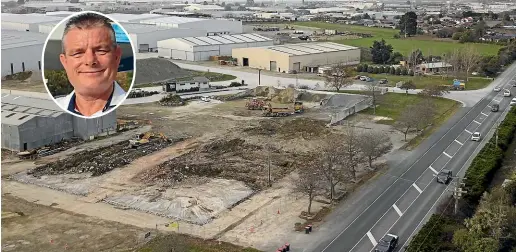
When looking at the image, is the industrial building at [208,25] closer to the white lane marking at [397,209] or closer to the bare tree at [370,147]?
the bare tree at [370,147]

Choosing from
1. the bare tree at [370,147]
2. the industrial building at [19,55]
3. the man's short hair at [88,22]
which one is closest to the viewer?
the man's short hair at [88,22]

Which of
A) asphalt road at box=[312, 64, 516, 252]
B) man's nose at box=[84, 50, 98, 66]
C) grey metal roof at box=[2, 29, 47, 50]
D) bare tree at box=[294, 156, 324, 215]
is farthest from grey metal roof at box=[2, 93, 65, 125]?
grey metal roof at box=[2, 29, 47, 50]

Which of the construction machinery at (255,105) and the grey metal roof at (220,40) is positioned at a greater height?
the grey metal roof at (220,40)

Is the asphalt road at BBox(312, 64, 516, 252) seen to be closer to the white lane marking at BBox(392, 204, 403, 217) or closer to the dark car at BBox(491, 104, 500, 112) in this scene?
the white lane marking at BBox(392, 204, 403, 217)

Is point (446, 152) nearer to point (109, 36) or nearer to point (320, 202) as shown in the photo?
point (320, 202)

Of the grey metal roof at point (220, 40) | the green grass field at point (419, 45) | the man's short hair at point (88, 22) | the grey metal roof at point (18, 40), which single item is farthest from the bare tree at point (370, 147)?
the green grass field at point (419, 45)

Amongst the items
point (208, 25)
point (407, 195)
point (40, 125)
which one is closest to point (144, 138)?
point (40, 125)

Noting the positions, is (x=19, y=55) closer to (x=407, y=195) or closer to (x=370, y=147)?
(x=370, y=147)
